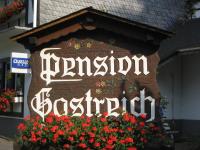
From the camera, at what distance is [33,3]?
49.1 feet

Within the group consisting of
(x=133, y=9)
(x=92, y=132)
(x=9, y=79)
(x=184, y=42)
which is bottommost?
(x=92, y=132)

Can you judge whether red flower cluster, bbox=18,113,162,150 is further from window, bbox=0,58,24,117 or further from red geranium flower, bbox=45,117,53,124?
window, bbox=0,58,24,117

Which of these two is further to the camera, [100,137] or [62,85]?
[62,85]

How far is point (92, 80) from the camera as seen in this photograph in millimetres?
8281

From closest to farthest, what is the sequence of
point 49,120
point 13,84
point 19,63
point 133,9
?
point 49,120 < point 19,63 < point 13,84 < point 133,9

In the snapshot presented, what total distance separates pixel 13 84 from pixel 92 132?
9.65 meters

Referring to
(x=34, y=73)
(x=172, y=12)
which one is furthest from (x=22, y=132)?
(x=172, y=12)

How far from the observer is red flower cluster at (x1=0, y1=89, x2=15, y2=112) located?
629 inches

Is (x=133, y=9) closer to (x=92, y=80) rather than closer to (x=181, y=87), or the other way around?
(x=181, y=87)

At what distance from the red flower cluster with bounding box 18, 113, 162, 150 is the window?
25.8 feet

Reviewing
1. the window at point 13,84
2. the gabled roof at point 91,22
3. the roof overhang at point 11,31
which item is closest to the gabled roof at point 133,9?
the roof overhang at point 11,31

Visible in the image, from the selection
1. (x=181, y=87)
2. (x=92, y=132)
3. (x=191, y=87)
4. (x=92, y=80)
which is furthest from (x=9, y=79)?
(x=92, y=132)

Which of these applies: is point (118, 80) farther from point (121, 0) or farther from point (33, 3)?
point (121, 0)

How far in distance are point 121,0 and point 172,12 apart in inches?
109
